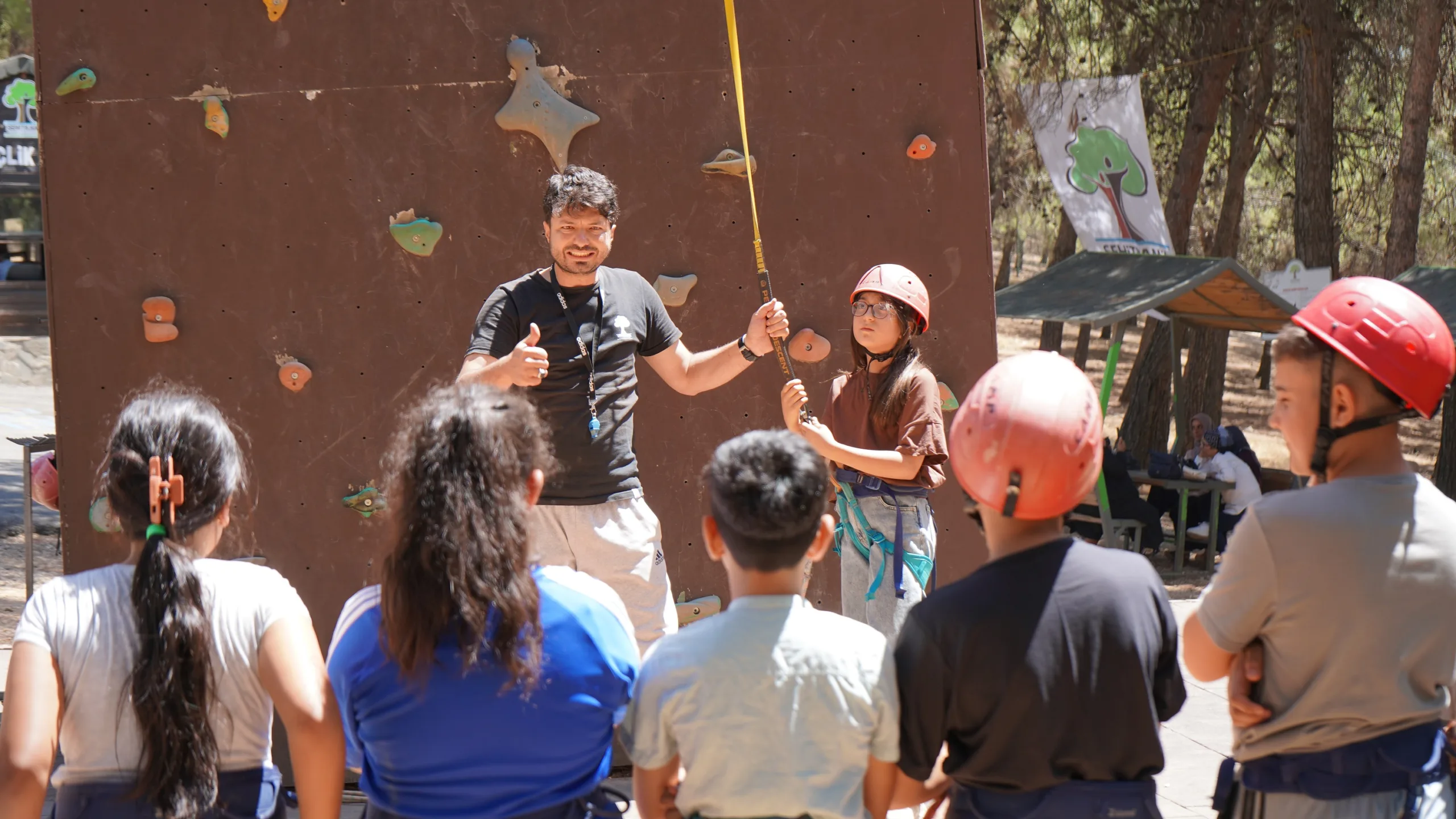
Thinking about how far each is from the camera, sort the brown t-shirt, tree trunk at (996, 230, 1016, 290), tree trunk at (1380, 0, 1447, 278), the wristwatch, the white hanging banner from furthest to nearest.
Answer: tree trunk at (996, 230, 1016, 290) → tree trunk at (1380, 0, 1447, 278) → the white hanging banner → the wristwatch → the brown t-shirt

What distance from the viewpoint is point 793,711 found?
2.04 meters

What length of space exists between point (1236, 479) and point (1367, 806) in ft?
29.8

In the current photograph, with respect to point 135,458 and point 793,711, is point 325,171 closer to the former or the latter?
point 135,458

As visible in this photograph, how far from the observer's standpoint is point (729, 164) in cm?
507

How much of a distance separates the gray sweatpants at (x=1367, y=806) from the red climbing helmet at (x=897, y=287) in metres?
1.92

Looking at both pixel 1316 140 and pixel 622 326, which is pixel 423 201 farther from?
pixel 1316 140

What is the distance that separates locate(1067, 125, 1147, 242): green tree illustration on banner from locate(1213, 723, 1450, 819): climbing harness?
10.3 m

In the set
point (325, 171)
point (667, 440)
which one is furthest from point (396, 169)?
point (667, 440)

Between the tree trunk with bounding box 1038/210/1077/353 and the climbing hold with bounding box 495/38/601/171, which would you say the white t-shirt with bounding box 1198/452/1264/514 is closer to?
the tree trunk with bounding box 1038/210/1077/353

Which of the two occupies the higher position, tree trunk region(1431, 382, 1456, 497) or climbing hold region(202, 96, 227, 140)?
climbing hold region(202, 96, 227, 140)

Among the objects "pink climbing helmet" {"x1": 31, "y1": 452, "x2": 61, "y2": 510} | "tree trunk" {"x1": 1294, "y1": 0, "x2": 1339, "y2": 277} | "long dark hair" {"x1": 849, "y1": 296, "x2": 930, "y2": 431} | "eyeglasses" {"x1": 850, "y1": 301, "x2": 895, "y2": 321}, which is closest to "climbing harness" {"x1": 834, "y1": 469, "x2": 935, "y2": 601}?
"long dark hair" {"x1": 849, "y1": 296, "x2": 930, "y2": 431}

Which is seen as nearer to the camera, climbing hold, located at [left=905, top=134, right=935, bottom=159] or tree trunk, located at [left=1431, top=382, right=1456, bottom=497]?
climbing hold, located at [left=905, top=134, right=935, bottom=159]

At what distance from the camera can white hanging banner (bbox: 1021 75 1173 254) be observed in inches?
472

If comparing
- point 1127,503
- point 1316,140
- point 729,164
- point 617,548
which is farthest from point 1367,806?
point 1316,140
